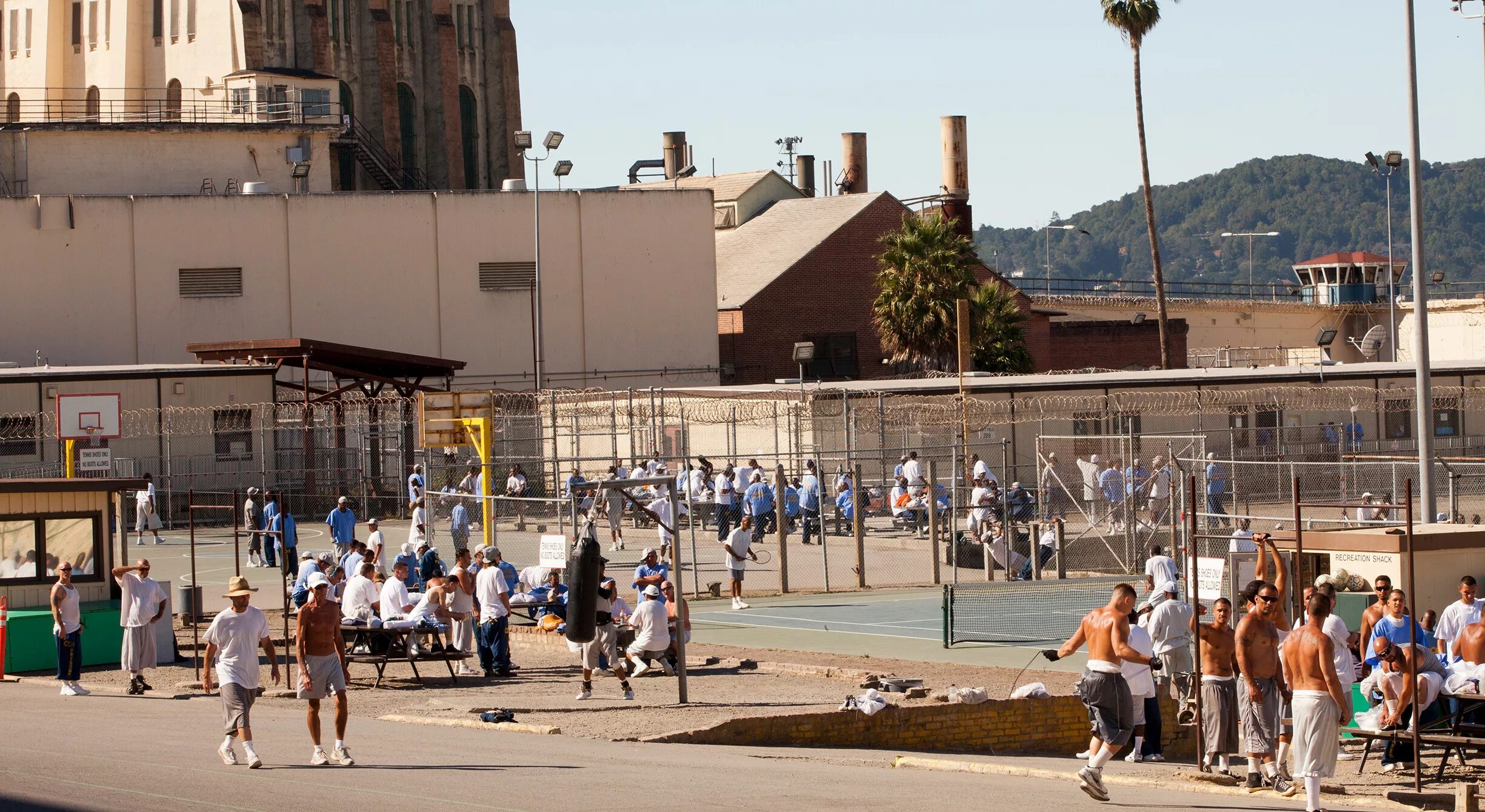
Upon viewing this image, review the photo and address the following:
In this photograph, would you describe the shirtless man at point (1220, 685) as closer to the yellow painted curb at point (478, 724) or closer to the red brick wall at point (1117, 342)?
the yellow painted curb at point (478, 724)

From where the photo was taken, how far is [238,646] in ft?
46.3

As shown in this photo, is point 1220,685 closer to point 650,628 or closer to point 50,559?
point 650,628

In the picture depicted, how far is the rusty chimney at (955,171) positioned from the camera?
71.3m

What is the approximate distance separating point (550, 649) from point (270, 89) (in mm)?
47159

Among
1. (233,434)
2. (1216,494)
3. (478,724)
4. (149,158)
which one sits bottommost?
(478,724)

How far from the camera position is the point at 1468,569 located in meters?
17.7

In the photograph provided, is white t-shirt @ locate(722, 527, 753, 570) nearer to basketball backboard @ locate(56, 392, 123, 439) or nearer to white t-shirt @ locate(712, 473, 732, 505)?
white t-shirt @ locate(712, 473, 732, 505)

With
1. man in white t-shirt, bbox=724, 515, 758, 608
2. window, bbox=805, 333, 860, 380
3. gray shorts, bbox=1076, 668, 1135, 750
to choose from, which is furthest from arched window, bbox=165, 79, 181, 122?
gray shorts, bbox=1076, 668, 1135, 750

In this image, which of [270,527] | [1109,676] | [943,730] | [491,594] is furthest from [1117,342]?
[1109,676]

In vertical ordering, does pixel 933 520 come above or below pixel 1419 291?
below

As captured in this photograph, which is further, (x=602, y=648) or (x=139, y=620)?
(x=139, y=620)

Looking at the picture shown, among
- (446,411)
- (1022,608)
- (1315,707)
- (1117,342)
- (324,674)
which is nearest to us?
(1315,707)

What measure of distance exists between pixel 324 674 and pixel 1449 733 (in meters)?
9.26

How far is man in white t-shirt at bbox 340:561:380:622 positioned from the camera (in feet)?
68.2
